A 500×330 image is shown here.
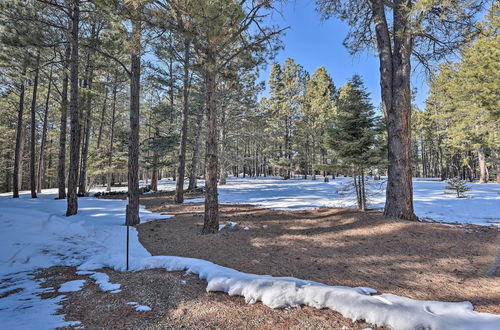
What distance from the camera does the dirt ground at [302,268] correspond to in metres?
2.35

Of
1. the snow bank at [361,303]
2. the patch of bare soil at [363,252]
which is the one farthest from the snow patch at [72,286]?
the snow bank at [361,303]

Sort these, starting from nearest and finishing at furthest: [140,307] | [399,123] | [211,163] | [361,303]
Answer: [361,303], [140,307], [211,163], [399,123]

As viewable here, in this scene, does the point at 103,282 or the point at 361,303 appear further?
the point at 103,282

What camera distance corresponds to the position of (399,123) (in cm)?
618

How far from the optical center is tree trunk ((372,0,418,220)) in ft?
20.1

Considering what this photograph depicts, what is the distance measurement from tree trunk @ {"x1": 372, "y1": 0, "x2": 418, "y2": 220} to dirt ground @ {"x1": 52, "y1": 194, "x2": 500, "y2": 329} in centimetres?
65

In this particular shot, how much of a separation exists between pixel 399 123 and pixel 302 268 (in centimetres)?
494

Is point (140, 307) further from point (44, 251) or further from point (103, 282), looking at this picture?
point (44, 251)

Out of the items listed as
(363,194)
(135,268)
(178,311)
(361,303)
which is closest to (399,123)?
(363,194)

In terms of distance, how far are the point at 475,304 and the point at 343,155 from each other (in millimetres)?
5917

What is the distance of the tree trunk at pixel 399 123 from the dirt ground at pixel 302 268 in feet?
2.12

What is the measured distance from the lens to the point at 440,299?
9.45ft

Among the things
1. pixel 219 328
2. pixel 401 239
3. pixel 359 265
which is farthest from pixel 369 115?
pixel 219 328

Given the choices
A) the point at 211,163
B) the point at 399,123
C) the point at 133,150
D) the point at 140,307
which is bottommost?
the point at 140,307
